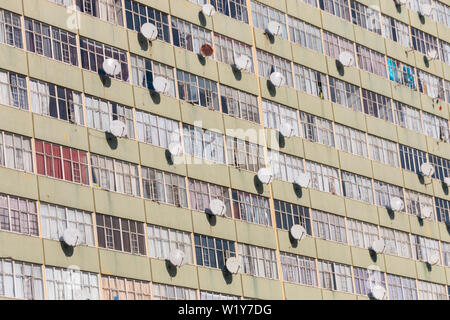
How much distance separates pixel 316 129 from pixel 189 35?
36.0ft

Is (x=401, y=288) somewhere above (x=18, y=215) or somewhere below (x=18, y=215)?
below

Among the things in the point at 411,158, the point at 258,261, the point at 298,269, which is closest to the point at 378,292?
the point at 298,269

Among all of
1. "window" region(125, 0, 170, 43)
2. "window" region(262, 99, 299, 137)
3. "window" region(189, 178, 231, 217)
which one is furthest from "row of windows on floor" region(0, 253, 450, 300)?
"window" region(125, 0, 170, 43)

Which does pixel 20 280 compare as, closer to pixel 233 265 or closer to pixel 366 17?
pixel 233 265

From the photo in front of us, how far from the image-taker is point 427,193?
290ft

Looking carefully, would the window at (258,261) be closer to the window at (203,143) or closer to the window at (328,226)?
the window at (328,226)

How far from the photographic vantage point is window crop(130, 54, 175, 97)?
235 feet

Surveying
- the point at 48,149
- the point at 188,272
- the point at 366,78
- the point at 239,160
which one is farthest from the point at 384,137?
the point at 48,149

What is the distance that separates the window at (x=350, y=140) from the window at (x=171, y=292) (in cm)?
1730

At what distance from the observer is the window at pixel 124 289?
65.6 metres

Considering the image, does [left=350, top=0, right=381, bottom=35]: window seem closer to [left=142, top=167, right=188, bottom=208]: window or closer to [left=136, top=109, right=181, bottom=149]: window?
[left=136, top=109, right=181, bottom=149]: window

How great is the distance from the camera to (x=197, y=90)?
2943 inches

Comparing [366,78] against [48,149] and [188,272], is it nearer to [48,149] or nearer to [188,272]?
[188,272]
